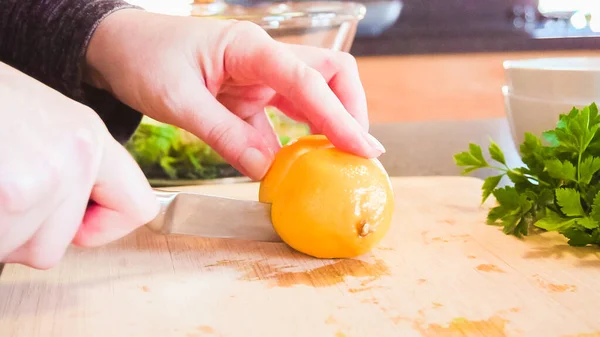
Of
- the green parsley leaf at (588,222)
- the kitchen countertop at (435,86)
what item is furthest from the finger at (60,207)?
the kitchen countertop at (435,86)

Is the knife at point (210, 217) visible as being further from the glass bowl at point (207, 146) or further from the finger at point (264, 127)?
the glass bowl at point (207, 146)

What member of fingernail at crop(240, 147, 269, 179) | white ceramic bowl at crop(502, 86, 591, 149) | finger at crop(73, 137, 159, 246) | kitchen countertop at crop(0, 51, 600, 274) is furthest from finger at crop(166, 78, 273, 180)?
kitchen countertop at crop(0, 51, 600, 274)

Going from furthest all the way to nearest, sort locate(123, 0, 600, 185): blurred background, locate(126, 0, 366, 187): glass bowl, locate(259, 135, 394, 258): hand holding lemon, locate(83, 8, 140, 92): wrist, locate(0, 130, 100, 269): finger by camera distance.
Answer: locate(123, 0, 600, 185): blurred background
locate(126, 0, 366, 187): glass bowl
locate(83, 8, 140, 92): wrist
locate(259, 135, 394, 258): hand holding lemon
locate(0, 130, 100, 269): finger

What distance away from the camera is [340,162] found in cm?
77

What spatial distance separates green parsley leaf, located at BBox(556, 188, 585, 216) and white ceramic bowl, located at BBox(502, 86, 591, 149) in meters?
0.30

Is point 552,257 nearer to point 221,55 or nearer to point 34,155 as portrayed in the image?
point 221,55

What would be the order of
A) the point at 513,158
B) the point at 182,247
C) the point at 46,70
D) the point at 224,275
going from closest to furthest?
the point at 224,275 < the point at 182,247 < the point at 46,70 < the point at 513,158

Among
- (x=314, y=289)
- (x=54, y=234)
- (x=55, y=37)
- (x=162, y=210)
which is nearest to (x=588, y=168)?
(x=314, y=289)

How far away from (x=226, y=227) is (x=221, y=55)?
232 mm

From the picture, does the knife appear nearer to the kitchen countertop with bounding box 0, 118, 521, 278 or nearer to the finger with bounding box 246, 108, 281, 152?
the finger with bounding box 246, 108, 281, 152

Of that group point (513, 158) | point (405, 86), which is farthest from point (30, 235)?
point (405, 86)

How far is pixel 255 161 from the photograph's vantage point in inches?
33.4

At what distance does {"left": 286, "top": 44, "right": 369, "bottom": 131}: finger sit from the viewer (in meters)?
0.91

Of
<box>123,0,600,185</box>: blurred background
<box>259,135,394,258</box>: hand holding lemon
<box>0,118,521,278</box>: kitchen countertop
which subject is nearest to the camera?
<box>259,135,394,258</box>: hand holding lemon
